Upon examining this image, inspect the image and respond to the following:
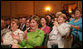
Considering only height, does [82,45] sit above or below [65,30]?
below

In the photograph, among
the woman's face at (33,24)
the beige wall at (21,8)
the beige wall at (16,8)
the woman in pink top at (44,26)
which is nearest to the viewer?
the woman's face at (33,24)

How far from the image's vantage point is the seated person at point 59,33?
14.5 feet

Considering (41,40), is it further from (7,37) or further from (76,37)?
(7,37)

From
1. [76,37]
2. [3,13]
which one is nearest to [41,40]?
[76,37]

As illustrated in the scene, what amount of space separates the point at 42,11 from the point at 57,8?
0.91m

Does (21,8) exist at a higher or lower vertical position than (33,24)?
higher

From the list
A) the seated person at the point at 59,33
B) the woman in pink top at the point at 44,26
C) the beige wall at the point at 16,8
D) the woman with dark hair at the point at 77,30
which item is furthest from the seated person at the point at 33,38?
the beige wall at the point at 16,8

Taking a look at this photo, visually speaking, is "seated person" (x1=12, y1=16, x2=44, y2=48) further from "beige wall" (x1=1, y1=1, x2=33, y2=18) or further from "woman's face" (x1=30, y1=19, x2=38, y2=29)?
"beige wall" (x1=1, y1=1, x2=33, y2=18)

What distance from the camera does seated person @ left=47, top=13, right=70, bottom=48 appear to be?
443 centimetres

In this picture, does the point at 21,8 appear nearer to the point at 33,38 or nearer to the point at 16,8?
the point at 16,8

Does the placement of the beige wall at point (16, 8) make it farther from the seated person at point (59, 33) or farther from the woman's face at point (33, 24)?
the woman's face at point (33, 24)

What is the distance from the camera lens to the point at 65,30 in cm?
441

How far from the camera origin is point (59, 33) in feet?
15.0

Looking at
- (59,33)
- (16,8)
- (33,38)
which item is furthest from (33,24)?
(16,8)
